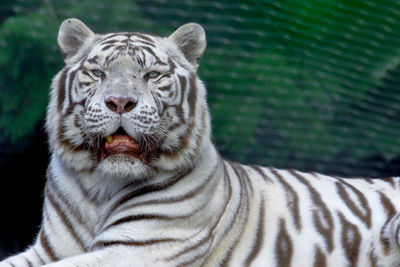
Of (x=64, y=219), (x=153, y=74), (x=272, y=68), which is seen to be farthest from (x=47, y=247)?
(x=272, y=68)

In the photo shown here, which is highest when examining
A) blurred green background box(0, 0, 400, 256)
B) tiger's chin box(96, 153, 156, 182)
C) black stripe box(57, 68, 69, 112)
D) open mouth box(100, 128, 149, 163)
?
black stripe box(57, 68, 69, 112)

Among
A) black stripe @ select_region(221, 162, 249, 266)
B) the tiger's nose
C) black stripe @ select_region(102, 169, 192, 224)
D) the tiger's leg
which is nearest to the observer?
the tiger's nose

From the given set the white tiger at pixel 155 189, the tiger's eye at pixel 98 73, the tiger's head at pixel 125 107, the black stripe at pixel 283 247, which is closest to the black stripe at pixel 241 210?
the white tiger at pixel 155 189

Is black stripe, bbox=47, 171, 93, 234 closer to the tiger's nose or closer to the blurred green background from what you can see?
the tiger's nose

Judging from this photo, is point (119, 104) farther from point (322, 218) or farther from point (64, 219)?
point (322, 218)

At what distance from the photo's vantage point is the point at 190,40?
2.39 m

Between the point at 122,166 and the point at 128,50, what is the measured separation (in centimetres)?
40

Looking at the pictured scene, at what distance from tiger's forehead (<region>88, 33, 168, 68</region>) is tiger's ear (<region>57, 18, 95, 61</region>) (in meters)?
0.06

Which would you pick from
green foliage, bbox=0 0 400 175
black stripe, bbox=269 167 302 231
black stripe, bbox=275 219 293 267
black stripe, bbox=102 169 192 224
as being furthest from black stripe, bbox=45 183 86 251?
green foliage, bbox=0 0 400 175

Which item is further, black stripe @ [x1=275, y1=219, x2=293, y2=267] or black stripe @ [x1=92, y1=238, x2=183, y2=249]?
black stripe @ [x1=275, y1=219, x2=293, y2=267]

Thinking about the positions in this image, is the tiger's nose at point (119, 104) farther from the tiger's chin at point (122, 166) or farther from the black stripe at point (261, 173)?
the black stripe at point (261, 173)

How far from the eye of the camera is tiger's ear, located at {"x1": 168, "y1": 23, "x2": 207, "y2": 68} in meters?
2.37

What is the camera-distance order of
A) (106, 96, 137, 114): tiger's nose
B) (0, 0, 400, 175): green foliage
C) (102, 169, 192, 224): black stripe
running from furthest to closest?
(0, 0, 400, 175): green foliage → (102, 169, 192, 224): black stripe → (106, 96, 137, 114): tiger's nose

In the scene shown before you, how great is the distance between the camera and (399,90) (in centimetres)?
523
